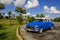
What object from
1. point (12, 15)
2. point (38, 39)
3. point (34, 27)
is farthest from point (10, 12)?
point (38, 39)

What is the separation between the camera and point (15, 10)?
28.8 m

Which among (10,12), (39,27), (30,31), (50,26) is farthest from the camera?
(10,12)

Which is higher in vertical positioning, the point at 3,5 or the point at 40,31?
the point at 3,5

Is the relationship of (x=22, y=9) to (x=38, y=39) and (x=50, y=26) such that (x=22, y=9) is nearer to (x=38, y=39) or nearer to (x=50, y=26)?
(x=50, y=26)

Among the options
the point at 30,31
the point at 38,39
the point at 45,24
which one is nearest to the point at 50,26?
the point at 45,24

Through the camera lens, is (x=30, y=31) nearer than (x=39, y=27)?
No

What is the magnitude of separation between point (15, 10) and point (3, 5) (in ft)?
9.29

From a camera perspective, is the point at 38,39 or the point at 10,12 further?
the point at 10,12

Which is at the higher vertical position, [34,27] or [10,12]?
[10,12]

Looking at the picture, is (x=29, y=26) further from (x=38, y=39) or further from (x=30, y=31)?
(x=38, y=39)

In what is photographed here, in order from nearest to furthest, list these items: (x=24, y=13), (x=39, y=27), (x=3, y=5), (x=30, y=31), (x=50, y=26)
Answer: (x=39, y=27) < (x=30, y=31) < (x=50, y=26) < (x=3, y=5) < (x=24, y=13)

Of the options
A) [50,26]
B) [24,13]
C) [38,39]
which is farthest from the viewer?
[24,13]

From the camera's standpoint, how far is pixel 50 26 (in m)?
15.5

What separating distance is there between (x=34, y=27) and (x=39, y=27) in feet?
1.52
